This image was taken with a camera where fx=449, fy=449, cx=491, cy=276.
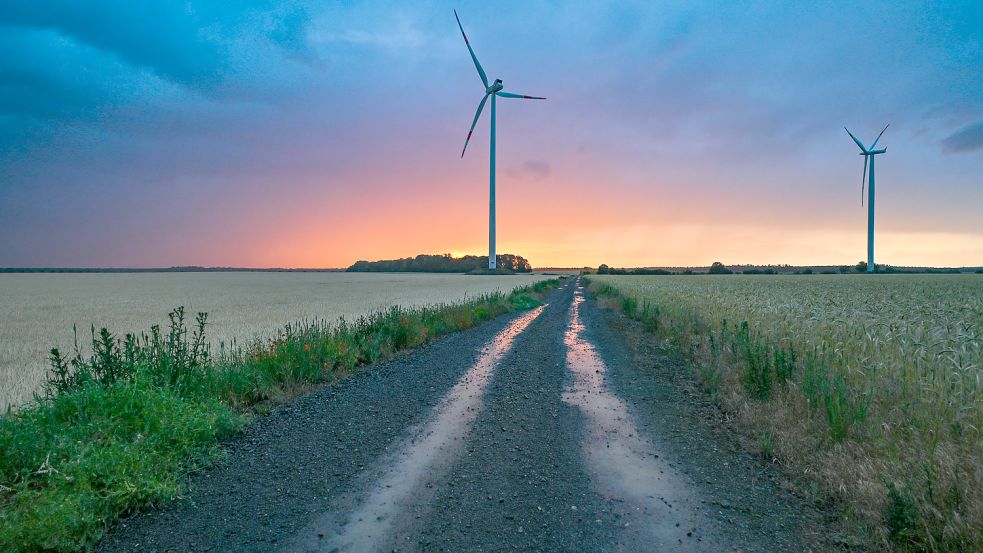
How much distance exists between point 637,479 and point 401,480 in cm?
276

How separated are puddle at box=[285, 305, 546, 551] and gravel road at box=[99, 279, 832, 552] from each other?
0.8 inches

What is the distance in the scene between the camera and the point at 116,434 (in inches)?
221

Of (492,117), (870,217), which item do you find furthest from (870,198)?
(492,117)

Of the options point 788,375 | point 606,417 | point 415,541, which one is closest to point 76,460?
point 415,541

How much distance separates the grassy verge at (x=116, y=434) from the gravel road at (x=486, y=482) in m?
0.33

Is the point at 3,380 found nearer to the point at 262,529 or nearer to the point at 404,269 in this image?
the point at 262,529

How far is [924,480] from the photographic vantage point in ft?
14.0

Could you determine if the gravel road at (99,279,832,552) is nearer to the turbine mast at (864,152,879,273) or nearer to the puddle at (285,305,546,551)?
the puddle at (285,305,546,551)

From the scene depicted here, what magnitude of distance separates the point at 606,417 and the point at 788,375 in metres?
3.51

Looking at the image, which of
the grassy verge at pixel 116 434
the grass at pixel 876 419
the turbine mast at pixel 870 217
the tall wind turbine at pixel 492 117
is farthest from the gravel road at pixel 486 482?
the turbine mast at pixel 870 217

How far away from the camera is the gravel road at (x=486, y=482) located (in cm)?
412

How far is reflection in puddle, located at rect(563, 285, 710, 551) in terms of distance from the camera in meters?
4.18

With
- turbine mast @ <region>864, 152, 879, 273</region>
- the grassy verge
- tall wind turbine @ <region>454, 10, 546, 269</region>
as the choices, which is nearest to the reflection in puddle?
the grassy verge

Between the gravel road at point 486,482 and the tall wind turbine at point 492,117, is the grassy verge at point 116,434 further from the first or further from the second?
the tall wind turbine at point 492,117
